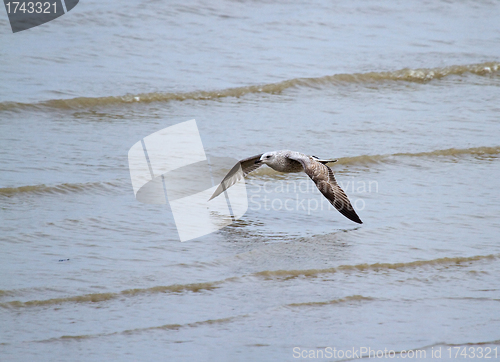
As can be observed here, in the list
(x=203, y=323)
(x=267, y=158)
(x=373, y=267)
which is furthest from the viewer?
(x=267, y=158)

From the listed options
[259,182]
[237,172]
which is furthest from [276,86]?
[237,172]

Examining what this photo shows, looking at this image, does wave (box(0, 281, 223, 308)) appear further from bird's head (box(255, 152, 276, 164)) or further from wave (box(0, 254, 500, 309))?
bird's head (box(255, 152, 276, 164))

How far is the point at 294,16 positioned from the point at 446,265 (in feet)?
22.4

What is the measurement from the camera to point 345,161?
698 centimetres

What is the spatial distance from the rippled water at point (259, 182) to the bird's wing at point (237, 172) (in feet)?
0.74

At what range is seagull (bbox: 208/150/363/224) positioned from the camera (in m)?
5.52

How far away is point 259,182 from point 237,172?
50cm

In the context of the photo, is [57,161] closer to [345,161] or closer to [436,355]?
[345,161]

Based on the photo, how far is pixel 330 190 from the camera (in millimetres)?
5504

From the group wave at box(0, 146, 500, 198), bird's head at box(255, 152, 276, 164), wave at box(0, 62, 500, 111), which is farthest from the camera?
wave at box(0, 62, 500, 111)

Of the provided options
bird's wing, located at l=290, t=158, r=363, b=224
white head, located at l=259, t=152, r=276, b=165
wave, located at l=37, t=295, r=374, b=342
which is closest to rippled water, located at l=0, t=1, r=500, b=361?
wave, located at l=37, t=295, r=374, b=342

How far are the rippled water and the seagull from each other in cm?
23

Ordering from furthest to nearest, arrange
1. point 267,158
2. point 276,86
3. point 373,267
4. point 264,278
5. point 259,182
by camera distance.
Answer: point 276,86 → point 259,182 → point 267,158 → point 373,267 → point 264,278

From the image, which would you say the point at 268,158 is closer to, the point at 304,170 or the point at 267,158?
the point at 267,158
